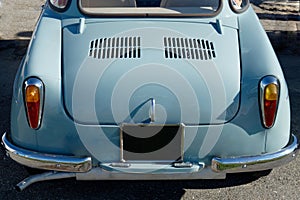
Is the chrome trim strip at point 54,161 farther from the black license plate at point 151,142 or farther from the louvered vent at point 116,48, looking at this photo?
the louvered vent at point 116,48

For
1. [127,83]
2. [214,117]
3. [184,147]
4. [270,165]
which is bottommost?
[270,165]

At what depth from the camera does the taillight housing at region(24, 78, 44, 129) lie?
8.74ft

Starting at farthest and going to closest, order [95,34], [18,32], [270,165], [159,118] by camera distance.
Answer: [18,32], [95,34], [270,165], [159,118]

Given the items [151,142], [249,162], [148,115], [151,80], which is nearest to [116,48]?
[151,80]

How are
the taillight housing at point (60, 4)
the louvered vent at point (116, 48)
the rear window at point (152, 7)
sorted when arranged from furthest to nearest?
the taillight housing at point (60, 4), the rear window at point (152, 7), the louvered vent at point (116, 48)

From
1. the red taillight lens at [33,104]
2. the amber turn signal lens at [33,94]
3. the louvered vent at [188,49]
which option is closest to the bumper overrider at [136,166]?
the red taillight lens at [33,104]

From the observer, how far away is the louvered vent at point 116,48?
288cm

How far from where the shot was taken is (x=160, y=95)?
264 centimetres

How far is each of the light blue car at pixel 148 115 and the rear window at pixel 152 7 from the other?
0.59 m

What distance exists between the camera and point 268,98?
2693 millimetres

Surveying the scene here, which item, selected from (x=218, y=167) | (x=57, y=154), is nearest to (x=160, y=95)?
(x=218, y=167)

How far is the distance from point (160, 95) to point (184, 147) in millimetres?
374

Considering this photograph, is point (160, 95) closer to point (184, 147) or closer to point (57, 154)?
point (184, 147)

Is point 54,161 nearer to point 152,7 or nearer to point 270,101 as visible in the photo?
point 270,101
